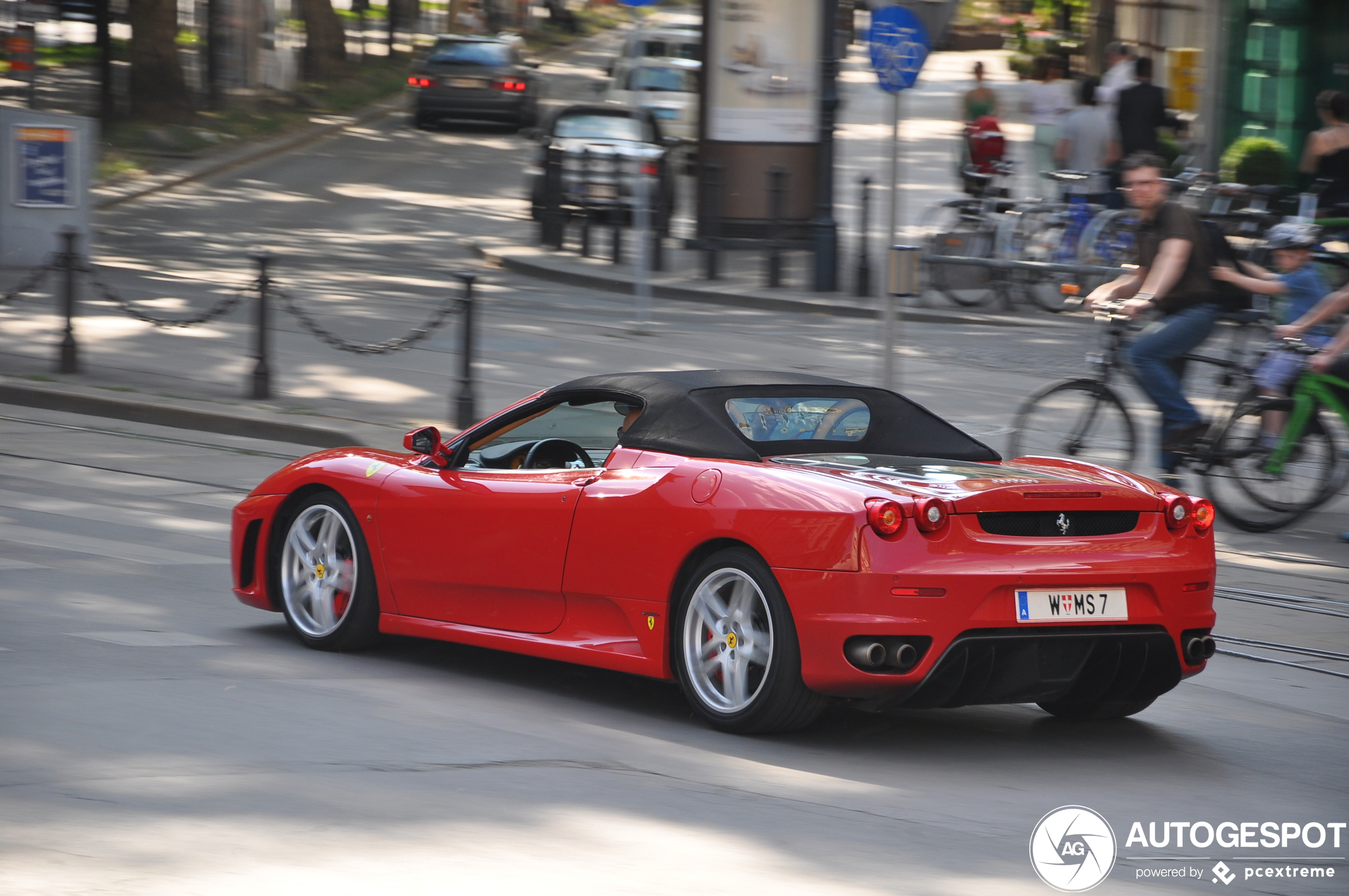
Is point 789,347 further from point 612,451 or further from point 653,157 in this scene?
point 612,451

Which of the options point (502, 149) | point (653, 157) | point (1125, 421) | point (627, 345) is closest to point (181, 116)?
point (502, 149)

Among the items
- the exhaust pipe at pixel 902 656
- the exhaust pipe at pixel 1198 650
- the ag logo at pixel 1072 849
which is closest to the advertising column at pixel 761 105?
the exhaust pipe at pixel 1198 650

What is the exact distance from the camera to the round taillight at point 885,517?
5648mm

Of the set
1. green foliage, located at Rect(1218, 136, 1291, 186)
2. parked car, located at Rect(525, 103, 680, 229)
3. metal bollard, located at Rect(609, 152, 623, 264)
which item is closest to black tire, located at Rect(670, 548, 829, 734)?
metal bollard, located at Rect(609, 152, 623, 264)

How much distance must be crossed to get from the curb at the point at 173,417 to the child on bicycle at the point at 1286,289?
5.63 metres

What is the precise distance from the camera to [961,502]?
5.73 metres

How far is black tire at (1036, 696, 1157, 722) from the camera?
21.4ft

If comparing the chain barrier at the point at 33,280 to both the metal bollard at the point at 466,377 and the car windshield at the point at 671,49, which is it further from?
the car windshield at the point at 671,49

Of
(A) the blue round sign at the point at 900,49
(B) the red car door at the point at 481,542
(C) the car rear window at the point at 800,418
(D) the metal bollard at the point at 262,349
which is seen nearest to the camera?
(C) the car rear window at the point at 800,418

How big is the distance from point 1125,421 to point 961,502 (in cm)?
523

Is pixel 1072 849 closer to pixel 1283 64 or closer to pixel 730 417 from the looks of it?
pixel 730 417

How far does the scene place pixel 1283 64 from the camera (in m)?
25.8

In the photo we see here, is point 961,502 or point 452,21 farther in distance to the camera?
point 452,21

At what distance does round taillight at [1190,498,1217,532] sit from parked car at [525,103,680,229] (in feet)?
58.1
